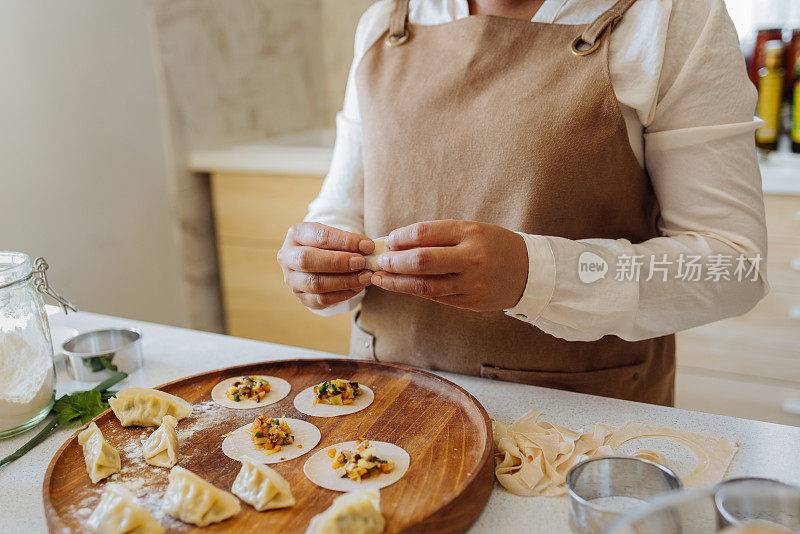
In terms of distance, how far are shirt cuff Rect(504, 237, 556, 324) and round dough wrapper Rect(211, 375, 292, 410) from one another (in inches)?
13.4

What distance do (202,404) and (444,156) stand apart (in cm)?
49

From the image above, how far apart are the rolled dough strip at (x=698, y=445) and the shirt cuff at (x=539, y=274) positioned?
0.59ft

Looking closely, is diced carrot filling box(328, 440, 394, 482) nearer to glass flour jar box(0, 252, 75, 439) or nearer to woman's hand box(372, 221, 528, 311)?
woman's hand box(372, 221, 528, 311)

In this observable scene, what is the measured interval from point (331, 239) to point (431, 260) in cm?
17

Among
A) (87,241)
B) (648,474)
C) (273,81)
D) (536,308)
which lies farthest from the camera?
(273,81)

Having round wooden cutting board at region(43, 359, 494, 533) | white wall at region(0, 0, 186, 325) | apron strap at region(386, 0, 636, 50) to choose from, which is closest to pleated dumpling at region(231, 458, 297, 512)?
round wooden cutting board at region(43, 359, 494, 533)

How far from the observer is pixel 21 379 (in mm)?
901

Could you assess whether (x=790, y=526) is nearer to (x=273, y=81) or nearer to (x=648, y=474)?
(x=648, y=474)

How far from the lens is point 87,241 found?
2.03 metres

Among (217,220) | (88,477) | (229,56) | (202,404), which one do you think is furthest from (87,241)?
(88,477)

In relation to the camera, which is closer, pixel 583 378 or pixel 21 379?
pixel 21 379

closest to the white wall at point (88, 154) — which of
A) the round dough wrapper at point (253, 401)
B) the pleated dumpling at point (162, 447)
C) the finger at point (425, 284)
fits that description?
the round dough wrapper at point (253, 401)

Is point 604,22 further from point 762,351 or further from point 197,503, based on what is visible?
point 762,351

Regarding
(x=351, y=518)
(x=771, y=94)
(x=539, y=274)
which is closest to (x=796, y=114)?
(x=771, y=94)
